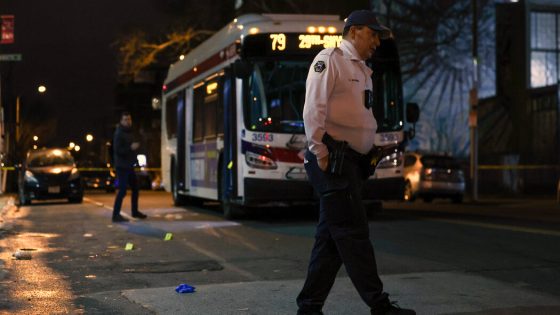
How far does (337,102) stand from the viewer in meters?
4.71

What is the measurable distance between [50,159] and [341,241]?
17694 millimetres

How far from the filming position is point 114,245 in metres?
10.0

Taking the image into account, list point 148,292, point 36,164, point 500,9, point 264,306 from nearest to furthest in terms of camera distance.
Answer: point 264,306 < point 148,292 < point 36,164 < point 500,9

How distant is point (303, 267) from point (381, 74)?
5.77 metres

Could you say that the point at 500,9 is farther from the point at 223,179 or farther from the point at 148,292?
the point at 148,292

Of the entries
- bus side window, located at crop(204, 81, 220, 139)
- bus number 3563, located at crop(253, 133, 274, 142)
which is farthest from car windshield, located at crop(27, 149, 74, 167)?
bus number 3563, located at crop(253, 133, 274, 142)

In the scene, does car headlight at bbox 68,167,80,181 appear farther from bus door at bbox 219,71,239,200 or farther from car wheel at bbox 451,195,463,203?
car wheel at bbox 451,195,463,203

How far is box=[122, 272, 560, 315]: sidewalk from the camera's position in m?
5.64

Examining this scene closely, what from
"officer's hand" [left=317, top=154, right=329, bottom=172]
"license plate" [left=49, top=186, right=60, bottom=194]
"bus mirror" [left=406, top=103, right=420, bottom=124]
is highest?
"bus mirror" [left=406, top=103, right=420, bottom=124]

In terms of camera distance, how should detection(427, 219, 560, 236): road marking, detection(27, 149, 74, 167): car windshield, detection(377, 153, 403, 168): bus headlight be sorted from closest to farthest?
detection(427, 219, 560, 236): road marking
detection(377, 153, 403, 168): bus headlight
detection(27, 149, 74, 167): car windshield

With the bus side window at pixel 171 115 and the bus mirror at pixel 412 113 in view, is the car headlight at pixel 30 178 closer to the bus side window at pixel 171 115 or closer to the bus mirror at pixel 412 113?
the bus side window at pixel 171 115

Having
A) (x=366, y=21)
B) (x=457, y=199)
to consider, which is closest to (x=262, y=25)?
(x=366, y=21)

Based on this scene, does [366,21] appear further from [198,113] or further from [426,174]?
[426,174]

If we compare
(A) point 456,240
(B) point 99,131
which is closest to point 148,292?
(A) point 456,240
